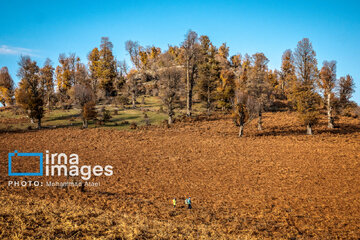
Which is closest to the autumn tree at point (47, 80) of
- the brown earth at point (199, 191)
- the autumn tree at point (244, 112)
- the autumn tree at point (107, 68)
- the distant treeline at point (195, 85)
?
the distant treeline at point (195, 85)

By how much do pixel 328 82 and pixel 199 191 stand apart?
1278 inches

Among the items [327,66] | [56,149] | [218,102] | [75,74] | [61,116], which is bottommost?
[56,149]

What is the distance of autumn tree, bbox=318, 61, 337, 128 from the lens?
112ft

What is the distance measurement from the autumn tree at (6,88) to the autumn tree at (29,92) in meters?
27.3

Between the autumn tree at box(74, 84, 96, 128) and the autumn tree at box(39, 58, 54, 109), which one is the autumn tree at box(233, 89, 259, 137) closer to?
the autumn tree at box(74, 84, 96, 128)

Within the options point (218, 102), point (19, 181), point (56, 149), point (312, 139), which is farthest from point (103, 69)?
point (312, 139)

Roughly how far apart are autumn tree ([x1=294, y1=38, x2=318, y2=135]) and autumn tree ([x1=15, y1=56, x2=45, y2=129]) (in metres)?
42.8

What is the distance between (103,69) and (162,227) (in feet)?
211

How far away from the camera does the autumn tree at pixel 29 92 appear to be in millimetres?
36438

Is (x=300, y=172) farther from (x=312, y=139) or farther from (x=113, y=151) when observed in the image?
(x=113, y=151)

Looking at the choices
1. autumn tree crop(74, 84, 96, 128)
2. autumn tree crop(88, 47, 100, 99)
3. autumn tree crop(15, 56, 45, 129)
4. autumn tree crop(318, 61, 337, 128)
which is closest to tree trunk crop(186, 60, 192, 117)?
autumn tree crop(74, 84, 96, 128)

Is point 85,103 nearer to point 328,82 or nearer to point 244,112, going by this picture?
point 244,112

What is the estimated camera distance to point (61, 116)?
147 ft

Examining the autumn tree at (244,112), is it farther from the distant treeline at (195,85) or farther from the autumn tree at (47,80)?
the autumn tree at (47,80)
